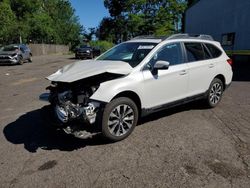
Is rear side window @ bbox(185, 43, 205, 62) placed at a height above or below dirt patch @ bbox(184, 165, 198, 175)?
above

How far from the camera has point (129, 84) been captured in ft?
15.4

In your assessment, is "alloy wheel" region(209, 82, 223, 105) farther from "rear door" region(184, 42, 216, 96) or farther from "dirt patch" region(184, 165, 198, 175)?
"dirt patch" region(184, 165, 198, 175)

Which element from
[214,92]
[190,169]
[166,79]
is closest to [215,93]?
[214,92]

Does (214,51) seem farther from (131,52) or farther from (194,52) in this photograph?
(131,52)

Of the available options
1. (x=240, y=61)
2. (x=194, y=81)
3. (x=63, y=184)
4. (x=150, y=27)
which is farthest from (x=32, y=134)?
(x=150, y=27)

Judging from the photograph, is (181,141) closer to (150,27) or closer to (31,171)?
(31,171)

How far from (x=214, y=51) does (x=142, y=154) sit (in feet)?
12.2

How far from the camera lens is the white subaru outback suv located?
14.5ft

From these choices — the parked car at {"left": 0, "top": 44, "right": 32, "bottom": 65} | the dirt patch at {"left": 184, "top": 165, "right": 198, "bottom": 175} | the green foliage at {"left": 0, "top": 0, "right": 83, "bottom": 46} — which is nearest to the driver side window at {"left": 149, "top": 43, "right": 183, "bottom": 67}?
A: the dirt patch at {"left": 184, "top": 165, "right": 198, "bottom": 175}

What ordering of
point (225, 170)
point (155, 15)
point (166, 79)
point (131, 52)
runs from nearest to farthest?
point (225, 170)
point (166, 79)
point (131, 52)
point (155, 15)

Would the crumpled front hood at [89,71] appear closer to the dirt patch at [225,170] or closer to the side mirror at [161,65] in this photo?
the side mirror at [161,65]

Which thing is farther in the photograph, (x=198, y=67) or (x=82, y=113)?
(x=198, y=67)

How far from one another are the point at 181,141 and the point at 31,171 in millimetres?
2426

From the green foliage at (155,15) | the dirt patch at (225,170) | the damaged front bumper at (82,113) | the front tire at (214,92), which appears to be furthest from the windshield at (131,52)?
the green foliage at (155,15)
